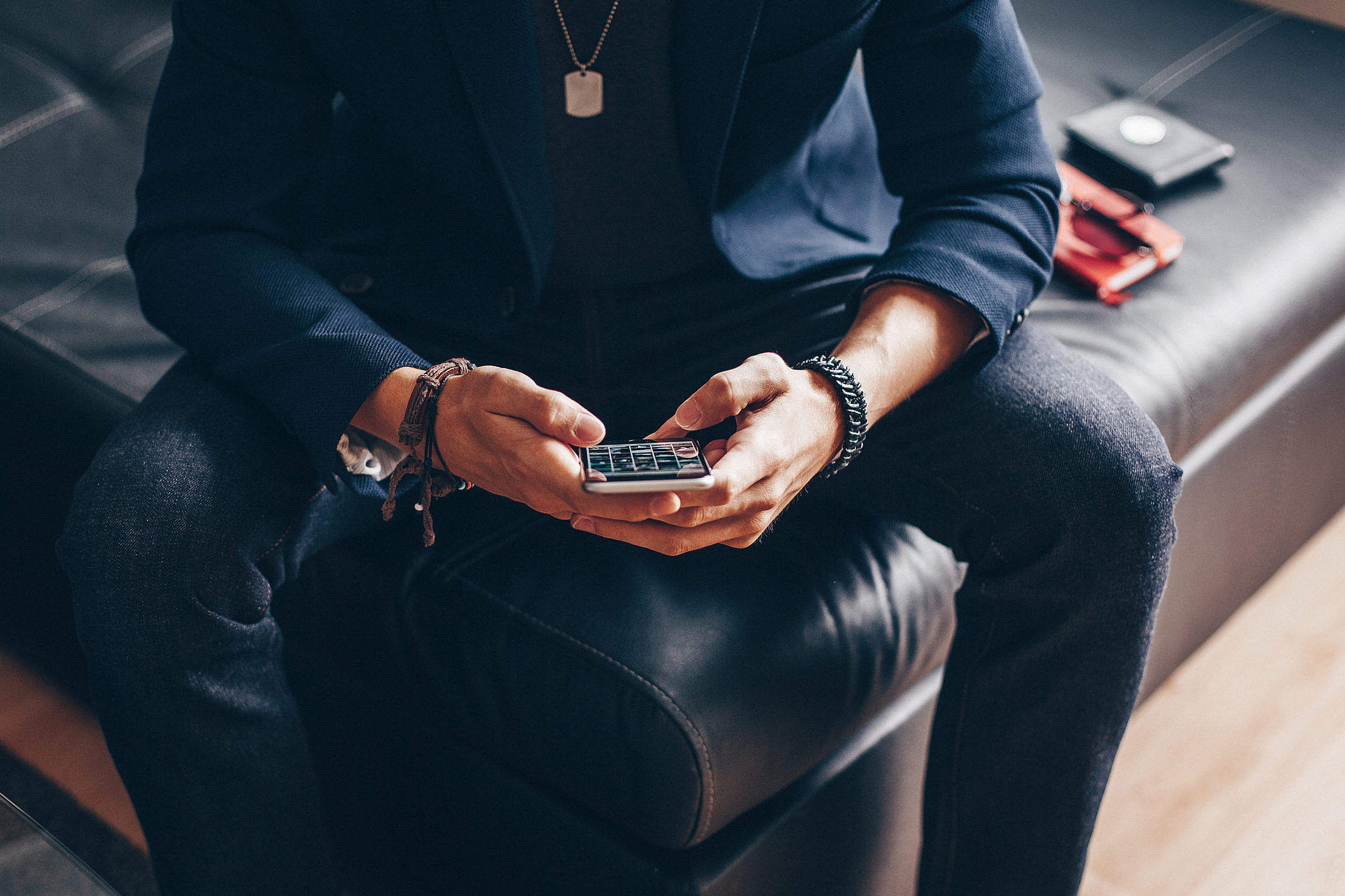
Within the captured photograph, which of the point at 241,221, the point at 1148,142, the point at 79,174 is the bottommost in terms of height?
the point at 1148,142

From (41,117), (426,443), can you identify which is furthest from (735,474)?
(41,117)

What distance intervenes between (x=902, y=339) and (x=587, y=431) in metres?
0.27

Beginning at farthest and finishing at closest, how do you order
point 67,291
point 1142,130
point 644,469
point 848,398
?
point 1142,130, point 67,291, point 848,398, point 644,469

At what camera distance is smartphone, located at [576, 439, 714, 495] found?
0.60 meters

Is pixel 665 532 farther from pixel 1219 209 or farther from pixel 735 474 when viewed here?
pixel 1219 209

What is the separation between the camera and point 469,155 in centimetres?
80

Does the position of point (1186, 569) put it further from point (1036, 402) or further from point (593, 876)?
point (593, 876)

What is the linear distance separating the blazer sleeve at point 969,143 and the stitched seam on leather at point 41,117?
1050mm

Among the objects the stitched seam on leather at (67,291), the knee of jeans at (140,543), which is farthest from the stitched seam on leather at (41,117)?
the knee of jeans at (140,543)

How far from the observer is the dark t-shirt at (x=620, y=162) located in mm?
812

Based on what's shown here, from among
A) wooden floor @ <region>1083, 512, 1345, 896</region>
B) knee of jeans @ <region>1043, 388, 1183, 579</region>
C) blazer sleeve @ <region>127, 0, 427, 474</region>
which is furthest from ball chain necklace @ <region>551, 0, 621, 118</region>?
wooden floor @ <region>1083, 512, 1345, 896</region>

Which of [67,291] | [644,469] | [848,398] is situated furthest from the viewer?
[67,291]

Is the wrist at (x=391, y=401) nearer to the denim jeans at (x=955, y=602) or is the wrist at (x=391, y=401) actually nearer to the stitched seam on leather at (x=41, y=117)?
the denim jeans at (x=955, y=602)

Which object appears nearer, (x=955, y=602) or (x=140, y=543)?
(x=140, y=543)
